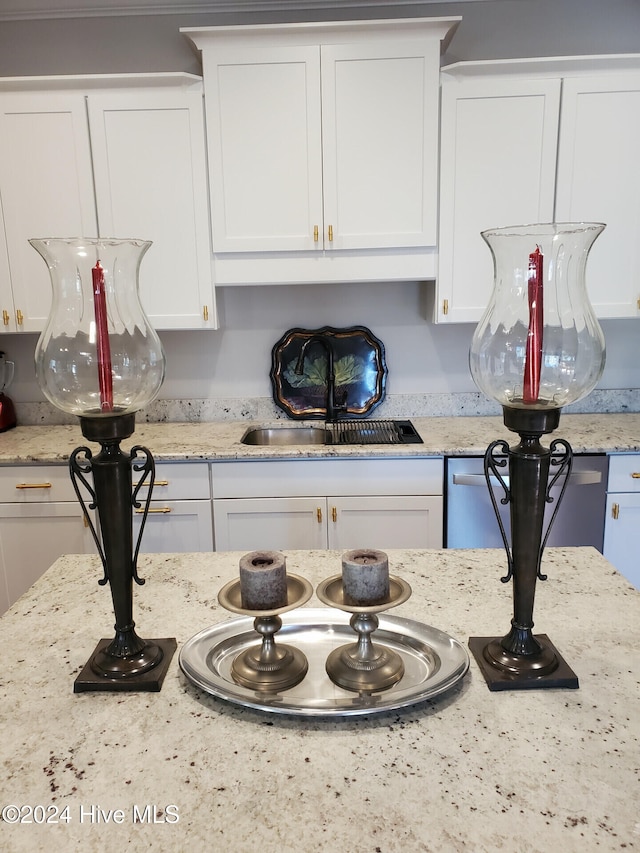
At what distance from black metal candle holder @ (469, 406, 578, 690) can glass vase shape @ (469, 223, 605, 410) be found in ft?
0.13

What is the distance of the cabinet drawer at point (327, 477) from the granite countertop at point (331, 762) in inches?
53.9

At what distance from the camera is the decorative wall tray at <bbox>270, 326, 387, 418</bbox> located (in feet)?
10.00

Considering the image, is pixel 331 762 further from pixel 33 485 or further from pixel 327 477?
pixel 33 485

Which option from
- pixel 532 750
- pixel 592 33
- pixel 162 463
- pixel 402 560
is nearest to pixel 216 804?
pixel 532 750

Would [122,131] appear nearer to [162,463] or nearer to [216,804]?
[162,463]

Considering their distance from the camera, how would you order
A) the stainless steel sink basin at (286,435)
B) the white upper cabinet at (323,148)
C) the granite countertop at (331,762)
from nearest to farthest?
the granite countertop at (331,762), the white upper cabinet at (323,148), the stainless steel sink basin at (286,435)

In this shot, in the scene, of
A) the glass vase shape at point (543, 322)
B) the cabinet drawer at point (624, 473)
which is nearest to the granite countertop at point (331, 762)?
the glass vase shape at point (543, 322)

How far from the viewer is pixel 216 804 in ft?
2.45

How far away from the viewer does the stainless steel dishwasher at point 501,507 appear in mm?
2479

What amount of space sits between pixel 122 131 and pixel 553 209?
1.78 m

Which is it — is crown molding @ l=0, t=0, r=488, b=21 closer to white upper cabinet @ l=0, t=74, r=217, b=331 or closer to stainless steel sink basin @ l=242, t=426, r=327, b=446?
white upper cabinet @ l=0, t=74, r=217, b=331

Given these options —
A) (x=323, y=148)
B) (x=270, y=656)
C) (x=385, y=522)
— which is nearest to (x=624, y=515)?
(x=385, y=522)

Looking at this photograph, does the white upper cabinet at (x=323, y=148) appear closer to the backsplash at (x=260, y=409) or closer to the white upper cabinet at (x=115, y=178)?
the white upper cabinet at (x=115, y=178)

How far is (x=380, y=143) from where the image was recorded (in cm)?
253
